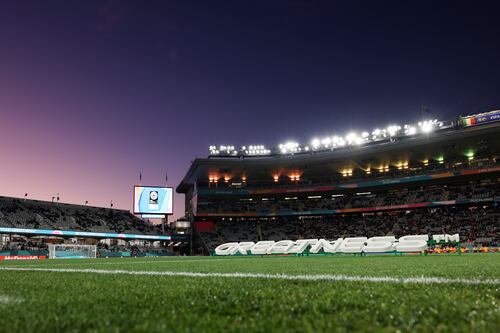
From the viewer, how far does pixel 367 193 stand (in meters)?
64.5

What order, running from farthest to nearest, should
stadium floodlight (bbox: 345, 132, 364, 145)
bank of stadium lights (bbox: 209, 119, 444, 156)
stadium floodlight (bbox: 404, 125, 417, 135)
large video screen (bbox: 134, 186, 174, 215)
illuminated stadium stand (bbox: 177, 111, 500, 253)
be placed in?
large video screen (bbox: 134, 186, 174, 215) < stadium floodlight (bbox: 345, 132, 364, 145) < stadium floodlight (bbox: 404, 125, 417, 135) < bank of stadium lights (bbox: 209, 119, 444, 156) < illuminated stadium stand (bbox: 177, 111, 500, 253)

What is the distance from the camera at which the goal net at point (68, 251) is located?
42.7 meters

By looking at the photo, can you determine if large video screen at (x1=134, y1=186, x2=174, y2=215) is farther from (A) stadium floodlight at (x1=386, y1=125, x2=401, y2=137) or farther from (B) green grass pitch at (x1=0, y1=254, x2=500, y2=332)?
(B) green grass pitch at (x1=0, y1=254, x2=500, y2=332)

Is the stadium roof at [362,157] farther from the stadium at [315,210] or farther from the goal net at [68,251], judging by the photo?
the goal net at [68,251]

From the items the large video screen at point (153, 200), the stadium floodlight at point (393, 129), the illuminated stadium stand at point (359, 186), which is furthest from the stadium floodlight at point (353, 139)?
the large video screen at point (153, 200)

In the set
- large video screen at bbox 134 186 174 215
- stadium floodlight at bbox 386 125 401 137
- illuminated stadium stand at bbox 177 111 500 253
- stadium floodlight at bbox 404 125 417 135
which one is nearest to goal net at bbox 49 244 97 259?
large video screen at bbox 134 186 174 215

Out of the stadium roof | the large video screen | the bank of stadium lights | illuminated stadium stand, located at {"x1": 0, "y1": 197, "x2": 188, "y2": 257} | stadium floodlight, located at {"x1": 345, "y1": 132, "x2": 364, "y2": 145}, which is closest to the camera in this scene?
the stadium roof

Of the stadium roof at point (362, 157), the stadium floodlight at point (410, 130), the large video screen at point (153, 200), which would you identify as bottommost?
the large video screen at point (153, 200)

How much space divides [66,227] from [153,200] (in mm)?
13169

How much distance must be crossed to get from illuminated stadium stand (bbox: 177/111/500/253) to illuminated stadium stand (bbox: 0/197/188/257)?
11.4 m

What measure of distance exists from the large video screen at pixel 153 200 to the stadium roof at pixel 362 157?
7.18m

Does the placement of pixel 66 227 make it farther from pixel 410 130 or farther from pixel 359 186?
pixel 410 130

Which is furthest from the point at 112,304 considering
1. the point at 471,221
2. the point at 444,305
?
the point at 471,221

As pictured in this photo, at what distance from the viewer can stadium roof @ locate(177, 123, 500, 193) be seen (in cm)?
4788
